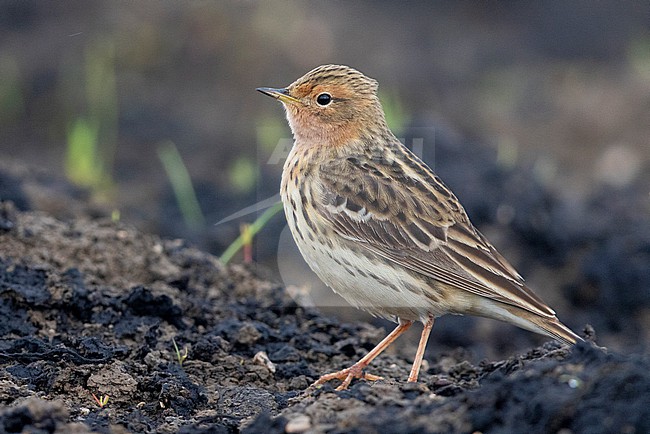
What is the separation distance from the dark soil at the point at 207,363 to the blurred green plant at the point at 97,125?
2116 millimetres

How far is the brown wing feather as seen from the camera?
5.88 m

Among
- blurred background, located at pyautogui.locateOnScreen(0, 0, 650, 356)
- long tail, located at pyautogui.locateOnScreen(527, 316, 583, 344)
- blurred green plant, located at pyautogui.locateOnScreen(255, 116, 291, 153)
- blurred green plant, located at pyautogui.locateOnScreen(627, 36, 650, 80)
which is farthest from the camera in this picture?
blurred green plant, located at pyautogui.locateOnScreen(627, 36, 650, 80)

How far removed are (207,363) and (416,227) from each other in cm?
140

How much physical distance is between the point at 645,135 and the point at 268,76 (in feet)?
15.4

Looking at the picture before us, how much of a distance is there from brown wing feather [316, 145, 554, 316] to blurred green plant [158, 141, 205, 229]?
3.76 meters

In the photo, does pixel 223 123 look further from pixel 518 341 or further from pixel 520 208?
pixel 518 341

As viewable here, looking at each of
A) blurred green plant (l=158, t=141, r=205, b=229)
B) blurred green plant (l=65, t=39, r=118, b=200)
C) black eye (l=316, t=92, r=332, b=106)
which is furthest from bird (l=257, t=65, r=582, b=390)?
blurred green plant (l=65, t=39, r=118, b=200)

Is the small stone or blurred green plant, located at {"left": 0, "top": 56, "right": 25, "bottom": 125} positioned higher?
blurred green plant, located at {"left": 0, "top": 56, "right": 25, "bottom": 125}

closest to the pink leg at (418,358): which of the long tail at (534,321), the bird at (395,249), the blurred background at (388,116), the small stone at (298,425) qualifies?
the bird at (395,249)

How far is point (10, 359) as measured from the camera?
18.4 ft

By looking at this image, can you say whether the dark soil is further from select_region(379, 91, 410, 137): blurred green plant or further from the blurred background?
select_region(379, 91, 410, 137): blurred green plant

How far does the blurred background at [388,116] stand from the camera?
953 centimetres

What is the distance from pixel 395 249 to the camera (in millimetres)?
6000

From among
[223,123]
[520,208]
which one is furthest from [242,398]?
[223,123]
